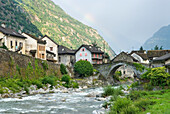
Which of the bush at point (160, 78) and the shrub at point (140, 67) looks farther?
the shrub at point (140, 67)

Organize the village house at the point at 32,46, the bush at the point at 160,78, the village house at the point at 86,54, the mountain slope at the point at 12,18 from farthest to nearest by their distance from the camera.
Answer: the mountain slope at the point at 12,18, the village house at the point at 86,54, the village house at the point at 32,46, the bush at the point at 160,78

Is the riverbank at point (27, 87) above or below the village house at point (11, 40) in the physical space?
below

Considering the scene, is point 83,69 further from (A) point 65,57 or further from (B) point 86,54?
(A) point 65,57

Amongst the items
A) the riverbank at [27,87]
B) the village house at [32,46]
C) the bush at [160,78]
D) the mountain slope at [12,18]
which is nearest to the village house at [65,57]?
the village house at [32,46]

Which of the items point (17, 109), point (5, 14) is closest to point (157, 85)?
point (17, 109)

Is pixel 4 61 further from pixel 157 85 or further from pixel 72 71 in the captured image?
pixel 72 71

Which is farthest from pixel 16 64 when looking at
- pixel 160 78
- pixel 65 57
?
pixel 65 57

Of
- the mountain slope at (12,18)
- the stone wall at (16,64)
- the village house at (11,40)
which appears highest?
the mountain slope at (12,18)

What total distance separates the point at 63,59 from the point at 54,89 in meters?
46.1

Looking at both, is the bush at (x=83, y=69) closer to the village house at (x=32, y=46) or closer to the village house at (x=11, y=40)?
the village house at (x=32, y=46)

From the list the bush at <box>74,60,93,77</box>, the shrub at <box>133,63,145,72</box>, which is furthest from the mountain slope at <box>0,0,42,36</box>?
the shrub at <box>133,63,145,72</box>

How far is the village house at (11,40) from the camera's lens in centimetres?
4823

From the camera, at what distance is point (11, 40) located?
166ft

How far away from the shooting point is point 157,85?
32125 mm
